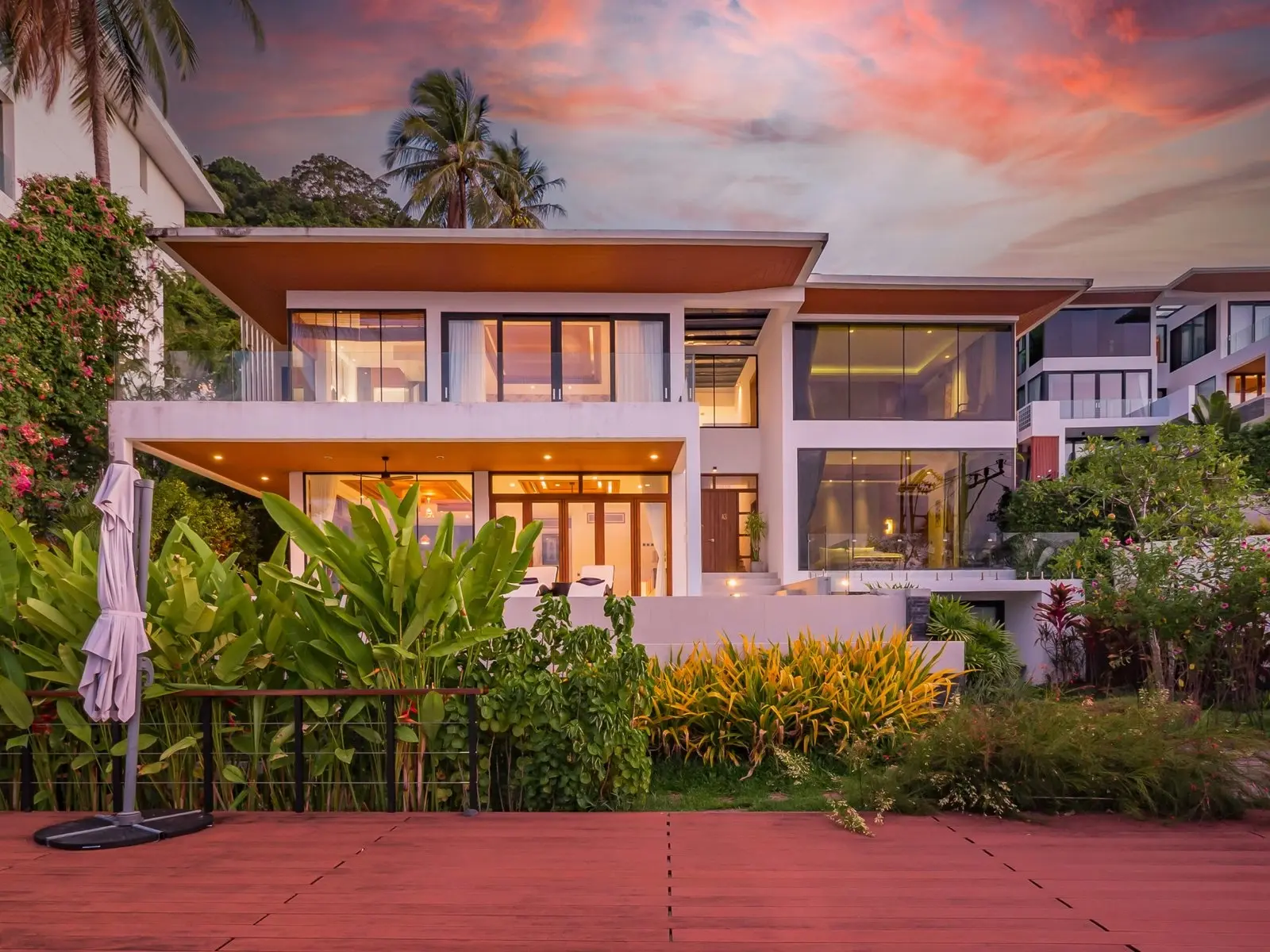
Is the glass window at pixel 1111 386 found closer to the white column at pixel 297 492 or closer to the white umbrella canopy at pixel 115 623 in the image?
the white column at pixel 297 492

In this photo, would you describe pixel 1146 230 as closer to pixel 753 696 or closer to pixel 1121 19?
pixel 1121 19

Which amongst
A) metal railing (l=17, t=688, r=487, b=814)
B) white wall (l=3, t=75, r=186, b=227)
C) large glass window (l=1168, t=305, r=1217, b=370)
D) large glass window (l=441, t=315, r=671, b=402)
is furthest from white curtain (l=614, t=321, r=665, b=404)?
large glass window (l=1168, t=305, r=1217, b=370)

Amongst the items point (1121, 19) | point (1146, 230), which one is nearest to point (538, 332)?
point (1121, 19)

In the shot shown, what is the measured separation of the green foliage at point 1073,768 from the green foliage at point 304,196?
2863 cm

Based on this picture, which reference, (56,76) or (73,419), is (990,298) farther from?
(56,76)

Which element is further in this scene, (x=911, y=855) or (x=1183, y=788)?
(x=1183, y=788)

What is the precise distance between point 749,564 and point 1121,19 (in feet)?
62.3

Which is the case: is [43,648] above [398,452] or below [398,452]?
below

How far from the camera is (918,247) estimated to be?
3778 cm

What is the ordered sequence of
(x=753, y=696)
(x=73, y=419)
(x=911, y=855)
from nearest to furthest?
(x=911, y=855) < (x=753, y=696) < (x=73, y=419)

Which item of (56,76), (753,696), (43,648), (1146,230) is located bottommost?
(753,696)

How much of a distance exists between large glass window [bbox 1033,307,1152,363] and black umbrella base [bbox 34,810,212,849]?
109ft

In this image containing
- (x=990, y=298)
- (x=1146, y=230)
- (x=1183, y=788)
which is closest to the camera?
(x=1183, y=788)

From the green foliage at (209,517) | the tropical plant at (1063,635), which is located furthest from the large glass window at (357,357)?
the tropical plant at (1063,635)
